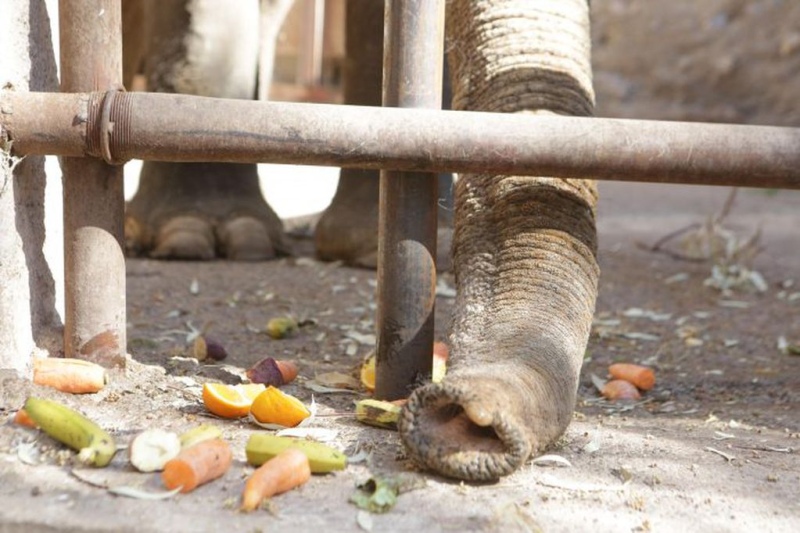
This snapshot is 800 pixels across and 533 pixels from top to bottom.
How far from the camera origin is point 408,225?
1.90 m

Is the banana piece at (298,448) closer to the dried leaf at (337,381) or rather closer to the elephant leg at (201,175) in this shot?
the dried leaf at (337,381)

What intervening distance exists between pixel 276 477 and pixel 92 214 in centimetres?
65

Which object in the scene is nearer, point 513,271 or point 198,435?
point 198,435

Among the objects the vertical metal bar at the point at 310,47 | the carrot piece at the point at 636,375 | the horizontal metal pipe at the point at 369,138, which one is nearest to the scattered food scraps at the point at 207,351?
the horizontal metal pipe at the point at 369,138

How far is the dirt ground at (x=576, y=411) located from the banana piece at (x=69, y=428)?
0.9 inches

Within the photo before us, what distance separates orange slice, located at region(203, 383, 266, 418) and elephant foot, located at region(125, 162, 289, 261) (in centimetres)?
172

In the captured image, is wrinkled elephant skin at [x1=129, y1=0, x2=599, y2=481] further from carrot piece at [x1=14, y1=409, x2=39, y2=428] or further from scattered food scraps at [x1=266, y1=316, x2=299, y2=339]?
scattered food scraps at [x1=266, y1=316, x2=299, y2=339]

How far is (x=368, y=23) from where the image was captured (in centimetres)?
363

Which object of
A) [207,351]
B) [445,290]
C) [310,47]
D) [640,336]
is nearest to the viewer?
[207,351]

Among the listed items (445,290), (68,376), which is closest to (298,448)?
(68,376)

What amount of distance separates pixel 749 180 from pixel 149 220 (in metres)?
2.17

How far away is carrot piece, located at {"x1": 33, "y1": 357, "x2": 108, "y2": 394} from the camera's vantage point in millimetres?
1824

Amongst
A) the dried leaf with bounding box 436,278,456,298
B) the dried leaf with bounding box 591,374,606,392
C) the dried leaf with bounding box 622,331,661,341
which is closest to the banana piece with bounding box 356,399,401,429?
the dried leaf with bounding box 591,374,606,392

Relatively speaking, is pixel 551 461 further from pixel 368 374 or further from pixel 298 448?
pixel 368 374
